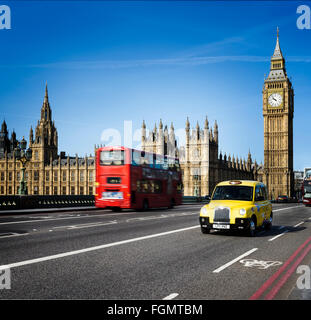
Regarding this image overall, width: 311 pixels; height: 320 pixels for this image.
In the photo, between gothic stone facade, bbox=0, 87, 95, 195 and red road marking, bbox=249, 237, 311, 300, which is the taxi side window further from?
gothic stone facade, bbox=0, 87, 95, 195

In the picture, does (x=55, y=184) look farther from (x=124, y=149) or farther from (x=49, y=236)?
(x=49, y=236)

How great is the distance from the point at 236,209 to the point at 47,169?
325ft

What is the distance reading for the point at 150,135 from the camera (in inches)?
3538

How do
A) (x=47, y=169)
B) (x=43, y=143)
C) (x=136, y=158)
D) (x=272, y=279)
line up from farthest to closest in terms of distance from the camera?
(x=43, y=143) < (x=47, y=169) < (x=136, y=158) < (x=272, y=279)

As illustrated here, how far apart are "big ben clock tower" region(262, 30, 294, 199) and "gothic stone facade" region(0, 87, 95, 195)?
1974 inches

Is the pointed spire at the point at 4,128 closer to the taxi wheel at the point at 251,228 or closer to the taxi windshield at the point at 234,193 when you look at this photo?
the taxi windshield at the point at 234,193

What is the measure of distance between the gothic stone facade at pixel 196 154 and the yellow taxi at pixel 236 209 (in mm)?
65283

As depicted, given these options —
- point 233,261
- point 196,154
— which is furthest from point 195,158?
point 233,261

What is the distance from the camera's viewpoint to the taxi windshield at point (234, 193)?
1437 centimetres

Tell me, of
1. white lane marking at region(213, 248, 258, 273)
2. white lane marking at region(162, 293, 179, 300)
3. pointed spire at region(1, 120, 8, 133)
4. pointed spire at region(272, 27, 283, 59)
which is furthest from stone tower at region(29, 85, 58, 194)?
white lane marking at region(162, 293, 179, 300)

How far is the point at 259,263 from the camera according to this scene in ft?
29.8

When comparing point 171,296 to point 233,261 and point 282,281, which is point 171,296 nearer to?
point 282,281

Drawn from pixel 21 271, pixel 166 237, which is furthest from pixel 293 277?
pixel 166 237

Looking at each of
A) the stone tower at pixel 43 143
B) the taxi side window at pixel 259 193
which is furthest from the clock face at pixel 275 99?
the taxi side window at pixel 259 193
